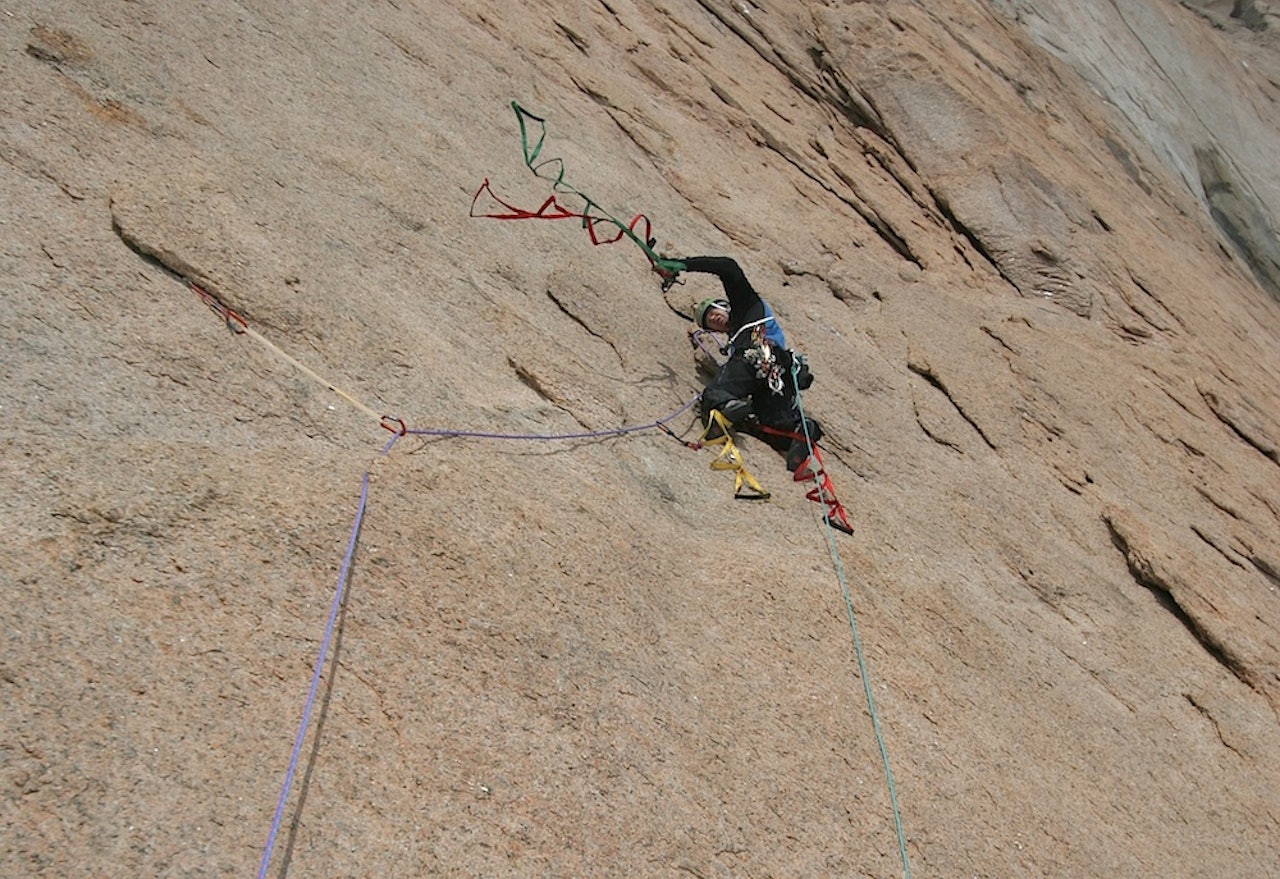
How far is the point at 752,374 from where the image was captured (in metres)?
5.46

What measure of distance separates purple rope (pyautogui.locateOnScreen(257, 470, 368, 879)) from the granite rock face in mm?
18

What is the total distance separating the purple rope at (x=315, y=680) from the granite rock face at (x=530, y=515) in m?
0.02

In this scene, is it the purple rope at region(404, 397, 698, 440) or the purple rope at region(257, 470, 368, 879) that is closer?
the purple rope at region(257, 470, 368, 879)

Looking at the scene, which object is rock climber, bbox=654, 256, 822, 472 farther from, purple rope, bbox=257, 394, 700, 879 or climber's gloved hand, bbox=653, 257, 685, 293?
purple rope, bbox=257, 394, 700, 879

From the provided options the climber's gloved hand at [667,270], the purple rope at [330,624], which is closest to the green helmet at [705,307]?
the climber's gloved hand at [667,270]

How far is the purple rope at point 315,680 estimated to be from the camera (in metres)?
2.47

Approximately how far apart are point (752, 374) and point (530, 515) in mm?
2116

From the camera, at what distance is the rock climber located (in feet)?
17.5

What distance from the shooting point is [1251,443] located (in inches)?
332

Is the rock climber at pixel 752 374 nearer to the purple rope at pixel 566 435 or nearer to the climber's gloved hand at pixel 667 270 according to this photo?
the climber's gloved hand at pixel 667 270

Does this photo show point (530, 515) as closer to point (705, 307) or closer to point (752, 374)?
point (752, 374)

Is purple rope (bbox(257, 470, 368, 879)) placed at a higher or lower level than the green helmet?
lower

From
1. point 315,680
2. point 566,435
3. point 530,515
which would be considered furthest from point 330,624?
point 566,435

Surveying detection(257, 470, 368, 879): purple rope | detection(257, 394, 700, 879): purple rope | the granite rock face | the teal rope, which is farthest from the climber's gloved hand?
detection(257, 470, 368, 879): purple rope
